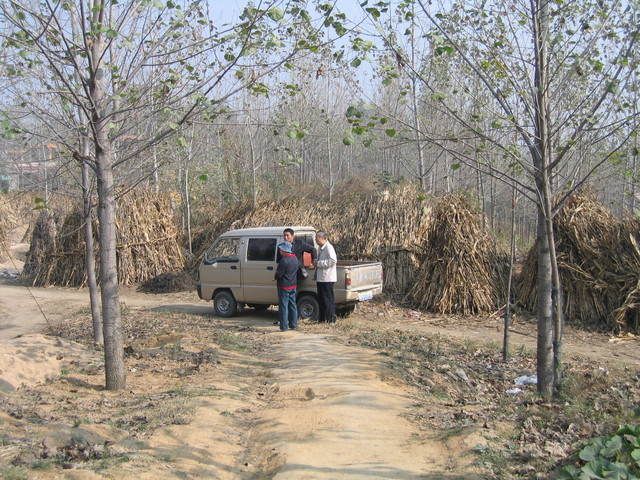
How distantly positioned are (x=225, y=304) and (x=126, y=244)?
729cm

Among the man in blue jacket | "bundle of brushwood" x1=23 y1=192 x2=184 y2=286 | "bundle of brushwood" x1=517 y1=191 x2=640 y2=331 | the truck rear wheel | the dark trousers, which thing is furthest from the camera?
"bundle of brushwood" x1=23 y1=192 x2=184 y2=286

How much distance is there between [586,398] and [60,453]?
5550mm

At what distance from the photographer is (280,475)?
188 inches

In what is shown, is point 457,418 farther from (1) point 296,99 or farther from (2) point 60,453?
(1) point 296,99

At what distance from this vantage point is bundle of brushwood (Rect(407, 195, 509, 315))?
47.0 feet

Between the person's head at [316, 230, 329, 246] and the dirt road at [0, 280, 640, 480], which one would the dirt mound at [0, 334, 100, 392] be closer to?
the dirt road at [0, 280, 640, 480]

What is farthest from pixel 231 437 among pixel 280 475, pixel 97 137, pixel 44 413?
pixel 97 137

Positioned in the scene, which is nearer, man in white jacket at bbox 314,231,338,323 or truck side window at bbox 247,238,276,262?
man in white jacket at bbox 314,231,338,323

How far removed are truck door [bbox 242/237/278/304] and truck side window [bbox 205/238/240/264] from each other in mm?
433

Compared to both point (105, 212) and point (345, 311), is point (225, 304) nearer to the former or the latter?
point (345, 311)

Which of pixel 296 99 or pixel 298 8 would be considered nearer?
pixel 298 8

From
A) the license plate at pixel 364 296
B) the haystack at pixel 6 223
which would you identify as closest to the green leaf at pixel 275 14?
the license plate at pixel 364 296

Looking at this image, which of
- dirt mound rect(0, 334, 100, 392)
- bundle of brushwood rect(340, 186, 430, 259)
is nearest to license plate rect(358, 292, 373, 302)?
bundle of brushwood rect(340, 186, 430, 259)

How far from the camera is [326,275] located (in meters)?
11.8
